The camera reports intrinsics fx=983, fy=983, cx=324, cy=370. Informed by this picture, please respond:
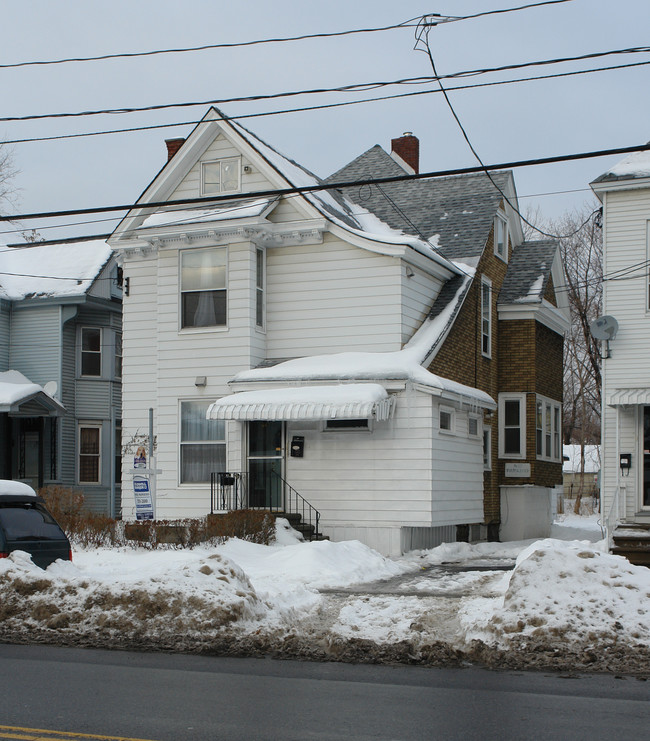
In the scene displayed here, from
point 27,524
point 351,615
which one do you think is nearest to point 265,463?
point 27,524

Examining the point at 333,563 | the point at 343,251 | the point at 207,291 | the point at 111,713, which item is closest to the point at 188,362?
the point at 207,291

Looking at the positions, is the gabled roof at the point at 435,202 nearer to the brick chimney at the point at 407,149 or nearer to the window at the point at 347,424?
the brick chimney at the point at 407,149

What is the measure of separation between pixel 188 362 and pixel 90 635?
10.5m

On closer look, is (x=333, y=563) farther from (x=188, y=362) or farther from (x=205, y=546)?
(x=188, y=362)

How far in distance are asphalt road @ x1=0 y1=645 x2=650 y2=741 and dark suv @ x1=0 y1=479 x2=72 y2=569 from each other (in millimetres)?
3002

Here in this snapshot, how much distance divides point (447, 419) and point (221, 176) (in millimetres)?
7020

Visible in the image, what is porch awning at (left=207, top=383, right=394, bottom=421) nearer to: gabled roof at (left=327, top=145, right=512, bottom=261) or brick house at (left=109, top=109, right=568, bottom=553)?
brick house at (left=109, top=109, right=568, bottom=553)

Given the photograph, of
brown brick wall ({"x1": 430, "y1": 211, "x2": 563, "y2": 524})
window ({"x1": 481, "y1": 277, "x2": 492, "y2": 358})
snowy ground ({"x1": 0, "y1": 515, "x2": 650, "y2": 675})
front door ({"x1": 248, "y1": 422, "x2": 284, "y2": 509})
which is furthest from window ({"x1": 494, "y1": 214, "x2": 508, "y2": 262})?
snowy ground ({"x1": 0, "y1": 515, "x2": 650, "y2": 675})

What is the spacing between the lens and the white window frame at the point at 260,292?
66.9 feet

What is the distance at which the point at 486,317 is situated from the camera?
931 inches

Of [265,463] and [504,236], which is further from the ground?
[504,236]

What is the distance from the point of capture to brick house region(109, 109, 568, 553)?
734 inches

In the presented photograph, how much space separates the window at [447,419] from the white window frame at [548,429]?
15.3 ft

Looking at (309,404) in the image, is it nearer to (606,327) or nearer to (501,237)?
(606,327)
